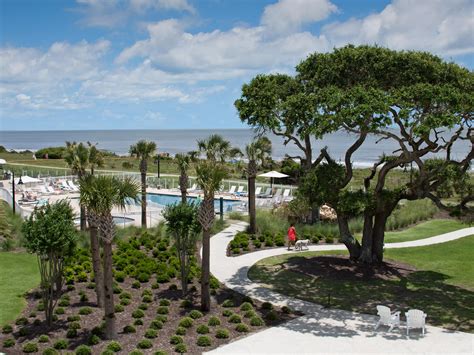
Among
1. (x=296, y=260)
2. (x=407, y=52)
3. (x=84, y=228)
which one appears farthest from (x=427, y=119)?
(x=84, y=228)

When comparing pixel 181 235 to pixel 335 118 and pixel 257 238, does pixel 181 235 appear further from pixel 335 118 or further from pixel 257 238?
pixel 257 238

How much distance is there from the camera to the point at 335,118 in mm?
15828

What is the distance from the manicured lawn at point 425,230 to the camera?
2767 centimetres

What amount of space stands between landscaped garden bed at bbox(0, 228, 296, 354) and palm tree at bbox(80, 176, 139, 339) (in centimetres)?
93

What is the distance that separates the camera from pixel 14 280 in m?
19.1

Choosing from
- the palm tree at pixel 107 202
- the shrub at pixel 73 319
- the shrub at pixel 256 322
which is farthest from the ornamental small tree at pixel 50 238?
the shrub at pixel 256 322

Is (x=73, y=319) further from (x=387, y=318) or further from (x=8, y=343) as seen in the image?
(x=387, y=318)

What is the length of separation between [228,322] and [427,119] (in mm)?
8178

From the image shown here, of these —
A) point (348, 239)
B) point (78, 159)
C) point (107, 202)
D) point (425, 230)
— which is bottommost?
point (425, 230)

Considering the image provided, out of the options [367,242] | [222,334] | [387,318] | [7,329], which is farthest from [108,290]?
[367,242]

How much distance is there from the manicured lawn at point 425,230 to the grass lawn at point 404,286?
→ 3.34 meters

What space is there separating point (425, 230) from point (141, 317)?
63.5 feet

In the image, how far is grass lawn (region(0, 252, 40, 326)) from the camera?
639 inches

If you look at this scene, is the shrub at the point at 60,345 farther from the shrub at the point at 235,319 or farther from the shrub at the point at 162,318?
the shrub at the point at 235,319
